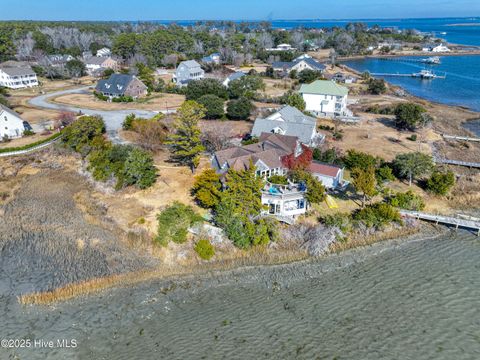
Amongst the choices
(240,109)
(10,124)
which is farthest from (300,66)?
(10,124)

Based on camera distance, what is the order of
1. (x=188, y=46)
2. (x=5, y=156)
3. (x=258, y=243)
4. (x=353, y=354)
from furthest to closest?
1. (x=188, y=46)
2. (x=5, y=156)
3. (x=258, y=243)
4. (x=353, y=354)

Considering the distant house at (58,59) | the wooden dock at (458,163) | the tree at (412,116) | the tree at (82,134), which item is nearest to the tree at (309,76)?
the tree at (412,116)

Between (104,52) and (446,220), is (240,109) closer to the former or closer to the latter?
(446,220)

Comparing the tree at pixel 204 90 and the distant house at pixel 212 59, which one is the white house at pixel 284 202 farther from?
the distant house at pixel 212 59

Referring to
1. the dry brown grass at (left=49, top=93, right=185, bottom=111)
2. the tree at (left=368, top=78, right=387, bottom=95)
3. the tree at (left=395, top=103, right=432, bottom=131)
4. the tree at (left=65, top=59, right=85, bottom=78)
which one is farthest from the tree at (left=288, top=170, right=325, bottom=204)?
the tree at (left=65, top=59, right=85, bottom=78)

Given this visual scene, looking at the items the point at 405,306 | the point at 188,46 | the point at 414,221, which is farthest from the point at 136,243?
the point at 188,46

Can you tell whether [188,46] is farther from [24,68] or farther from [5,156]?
[5,156]
